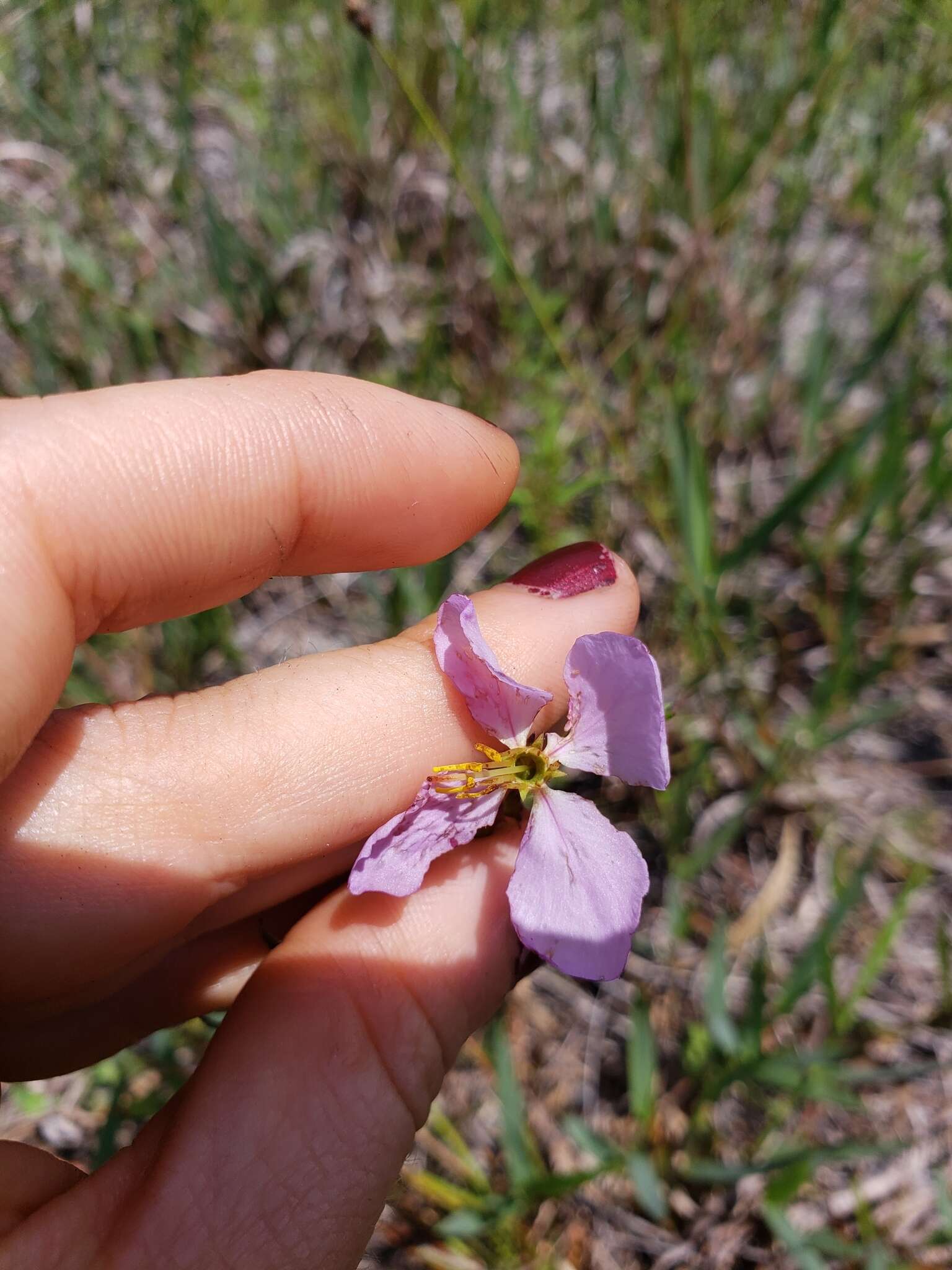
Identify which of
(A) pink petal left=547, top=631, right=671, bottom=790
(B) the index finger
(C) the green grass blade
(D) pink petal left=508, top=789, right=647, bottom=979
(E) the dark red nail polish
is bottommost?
(C) the green grass blade

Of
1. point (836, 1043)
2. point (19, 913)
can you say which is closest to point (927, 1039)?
point (836, 1043)

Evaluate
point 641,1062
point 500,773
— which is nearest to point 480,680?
point 500,773

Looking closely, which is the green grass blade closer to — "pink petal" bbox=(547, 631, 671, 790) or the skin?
the skin

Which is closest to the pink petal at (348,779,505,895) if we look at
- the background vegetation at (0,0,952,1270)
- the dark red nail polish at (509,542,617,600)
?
the dark red nail polish at (509,542,617,600)

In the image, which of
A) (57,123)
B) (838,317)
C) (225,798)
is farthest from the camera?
(838,317)

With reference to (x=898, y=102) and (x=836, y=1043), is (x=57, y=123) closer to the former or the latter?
(x=898, y=102)
